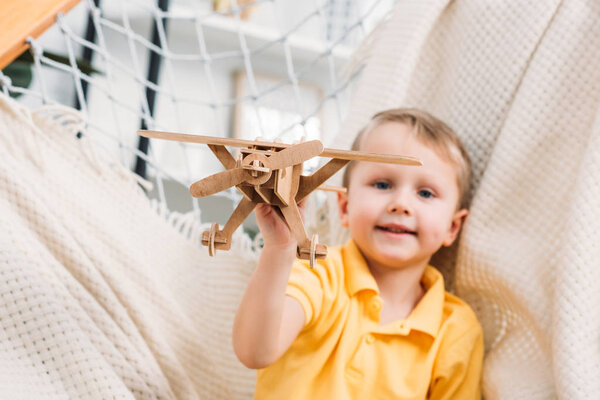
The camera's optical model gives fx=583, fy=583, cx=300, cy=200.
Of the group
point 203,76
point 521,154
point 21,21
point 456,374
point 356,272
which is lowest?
point 456,374

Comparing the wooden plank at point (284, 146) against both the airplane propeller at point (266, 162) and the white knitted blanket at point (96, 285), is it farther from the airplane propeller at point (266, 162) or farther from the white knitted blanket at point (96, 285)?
the white knitted blanket at point (96, 285)

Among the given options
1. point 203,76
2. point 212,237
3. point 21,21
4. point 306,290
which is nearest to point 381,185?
point 306,290

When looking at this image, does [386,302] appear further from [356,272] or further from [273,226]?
[273,226]

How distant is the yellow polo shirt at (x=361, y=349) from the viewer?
0.58 m

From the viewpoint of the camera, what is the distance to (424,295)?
0.67m

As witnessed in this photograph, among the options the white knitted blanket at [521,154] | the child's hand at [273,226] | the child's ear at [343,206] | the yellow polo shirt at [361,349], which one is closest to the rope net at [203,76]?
the white knitted blanket at [521,154]

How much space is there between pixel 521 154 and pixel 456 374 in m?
0.26

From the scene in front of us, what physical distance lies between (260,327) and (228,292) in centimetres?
26

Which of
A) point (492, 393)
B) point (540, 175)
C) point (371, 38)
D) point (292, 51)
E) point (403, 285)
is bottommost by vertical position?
point (492, 393)

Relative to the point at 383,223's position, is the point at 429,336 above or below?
below

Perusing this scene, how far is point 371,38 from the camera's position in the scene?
0.86 m

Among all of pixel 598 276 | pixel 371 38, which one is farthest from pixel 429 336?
pixel 371 38

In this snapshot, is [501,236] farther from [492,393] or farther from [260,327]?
[260,327]

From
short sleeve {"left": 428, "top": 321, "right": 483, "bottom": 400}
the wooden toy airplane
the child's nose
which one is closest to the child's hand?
the wooden toy airplane
